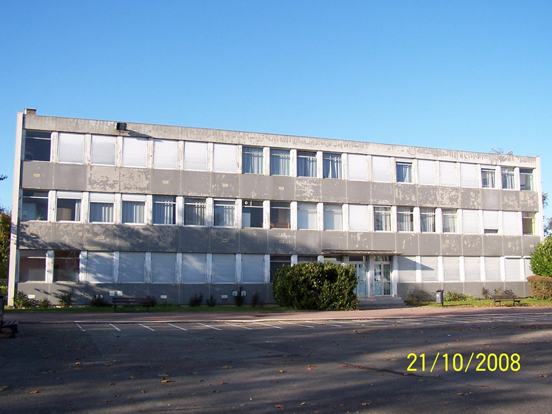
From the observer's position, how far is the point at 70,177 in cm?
3222

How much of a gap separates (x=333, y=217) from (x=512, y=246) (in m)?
14.5

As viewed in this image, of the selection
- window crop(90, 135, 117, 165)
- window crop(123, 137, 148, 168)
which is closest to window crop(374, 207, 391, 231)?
window crop(123, 137, 148, 168)

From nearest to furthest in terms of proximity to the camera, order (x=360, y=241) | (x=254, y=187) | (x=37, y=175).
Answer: (x=37, y=175) < (x=254, y=187) < (x=360, y=241)

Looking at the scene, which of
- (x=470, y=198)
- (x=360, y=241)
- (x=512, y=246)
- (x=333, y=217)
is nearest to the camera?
(x=333, y=217)

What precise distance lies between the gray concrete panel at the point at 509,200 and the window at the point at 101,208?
1095 inches

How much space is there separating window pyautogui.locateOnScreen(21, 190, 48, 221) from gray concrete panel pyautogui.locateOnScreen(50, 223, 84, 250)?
960 mm

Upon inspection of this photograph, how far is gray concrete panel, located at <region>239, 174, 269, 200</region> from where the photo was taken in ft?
116

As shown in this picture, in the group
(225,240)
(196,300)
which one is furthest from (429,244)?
(196,300)

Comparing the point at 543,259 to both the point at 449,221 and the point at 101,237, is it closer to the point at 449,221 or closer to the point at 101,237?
the point at 449,221

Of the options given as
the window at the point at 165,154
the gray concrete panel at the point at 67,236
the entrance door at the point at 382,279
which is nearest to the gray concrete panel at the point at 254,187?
the window at the point at 165,154

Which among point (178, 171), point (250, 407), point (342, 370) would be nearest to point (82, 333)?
point (342, 370)

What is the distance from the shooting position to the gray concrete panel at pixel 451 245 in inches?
1586

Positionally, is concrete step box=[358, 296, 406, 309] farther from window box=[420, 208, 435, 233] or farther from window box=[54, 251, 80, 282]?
window box=[54, 251, 80, 282]

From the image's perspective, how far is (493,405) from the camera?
8.27 meters
